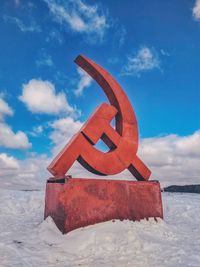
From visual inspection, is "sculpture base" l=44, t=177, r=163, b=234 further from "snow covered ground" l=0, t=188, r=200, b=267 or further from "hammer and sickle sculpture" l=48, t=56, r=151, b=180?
"hammer and sickle sculpture" l=48, t=56, r=151, b=180

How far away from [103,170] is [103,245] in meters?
1.65

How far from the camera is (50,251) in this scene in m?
3.83

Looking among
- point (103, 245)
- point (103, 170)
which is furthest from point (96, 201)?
point (103, 245)

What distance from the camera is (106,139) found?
5.70m

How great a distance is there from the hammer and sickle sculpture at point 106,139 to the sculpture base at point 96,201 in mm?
284

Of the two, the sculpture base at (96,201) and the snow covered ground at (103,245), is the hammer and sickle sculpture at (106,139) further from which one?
the snow covered ground at (103,245)

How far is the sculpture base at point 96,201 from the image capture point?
477 cm

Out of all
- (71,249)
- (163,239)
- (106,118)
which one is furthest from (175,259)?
(106,118)

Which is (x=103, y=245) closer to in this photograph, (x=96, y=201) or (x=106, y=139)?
(x=96, y=201)

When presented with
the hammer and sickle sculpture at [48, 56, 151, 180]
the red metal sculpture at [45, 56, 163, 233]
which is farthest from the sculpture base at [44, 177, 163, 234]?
the hammer and sickle sculpture at [48, 56, 151, 180]

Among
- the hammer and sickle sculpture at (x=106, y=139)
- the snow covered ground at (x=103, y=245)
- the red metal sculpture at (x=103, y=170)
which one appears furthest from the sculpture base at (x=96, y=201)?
the hammer and sickle sculpture at (x=106, y=139)

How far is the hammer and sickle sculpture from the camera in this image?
204 inches

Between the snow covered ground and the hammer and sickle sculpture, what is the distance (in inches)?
40.4

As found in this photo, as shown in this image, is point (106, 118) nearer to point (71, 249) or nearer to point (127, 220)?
point (127, 220)
